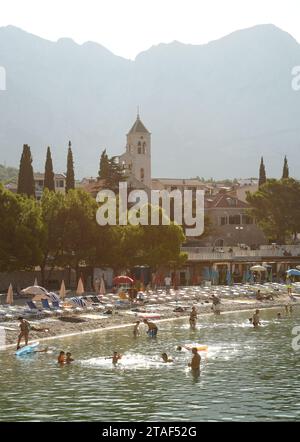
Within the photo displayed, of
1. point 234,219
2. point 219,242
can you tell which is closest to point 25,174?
point 219,242

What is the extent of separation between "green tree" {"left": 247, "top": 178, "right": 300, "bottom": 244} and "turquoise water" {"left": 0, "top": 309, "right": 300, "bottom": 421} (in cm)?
5828

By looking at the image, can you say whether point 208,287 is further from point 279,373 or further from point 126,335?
point 279,373

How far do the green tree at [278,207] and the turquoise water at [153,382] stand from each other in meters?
58.3

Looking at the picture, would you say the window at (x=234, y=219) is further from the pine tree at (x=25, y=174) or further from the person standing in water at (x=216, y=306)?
the person standing in water at (x=216, y=306)

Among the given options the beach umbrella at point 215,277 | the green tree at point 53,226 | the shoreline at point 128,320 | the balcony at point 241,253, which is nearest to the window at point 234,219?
the balcony at point 241,253

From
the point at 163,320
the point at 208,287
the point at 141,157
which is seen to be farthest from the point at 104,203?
the point at 141,157

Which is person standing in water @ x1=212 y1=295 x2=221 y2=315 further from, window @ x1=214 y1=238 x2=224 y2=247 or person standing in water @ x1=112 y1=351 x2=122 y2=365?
window @ x1=214 y1=238 x2=224 y2=247

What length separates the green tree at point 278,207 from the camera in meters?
103

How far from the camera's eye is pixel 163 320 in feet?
184

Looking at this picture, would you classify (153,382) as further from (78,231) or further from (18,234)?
(78,231)

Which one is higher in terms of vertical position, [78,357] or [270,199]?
[270,199]

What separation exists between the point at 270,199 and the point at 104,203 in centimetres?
3874

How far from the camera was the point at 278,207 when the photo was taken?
10331 centimetres

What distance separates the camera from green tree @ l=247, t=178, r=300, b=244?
338 ft
